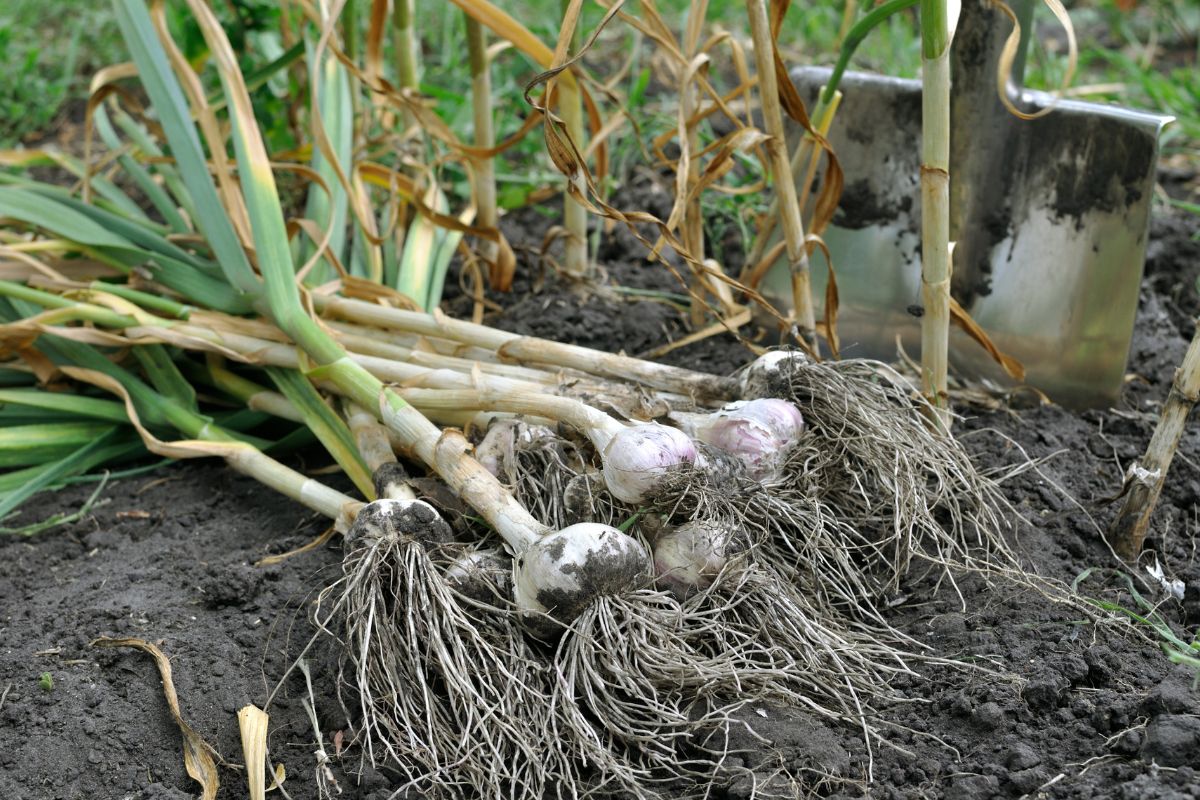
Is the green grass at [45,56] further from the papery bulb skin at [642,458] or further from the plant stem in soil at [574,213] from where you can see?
the papery bulb skin at [642,458]

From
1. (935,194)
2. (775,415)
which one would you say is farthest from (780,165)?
(775,415)

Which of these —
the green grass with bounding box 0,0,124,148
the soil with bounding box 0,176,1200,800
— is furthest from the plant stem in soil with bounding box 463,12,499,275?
the green grass with bounding box 0,0,124,148

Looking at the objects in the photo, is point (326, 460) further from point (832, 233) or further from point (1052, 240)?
point (1052, 240)

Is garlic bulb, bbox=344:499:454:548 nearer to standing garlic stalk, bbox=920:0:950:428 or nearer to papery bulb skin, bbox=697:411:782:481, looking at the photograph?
papery bulb skin, bbox=697:411:782:481

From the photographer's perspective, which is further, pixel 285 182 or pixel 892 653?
pixel 285 182

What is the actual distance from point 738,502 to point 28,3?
3458 mm

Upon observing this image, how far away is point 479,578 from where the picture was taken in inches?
48.6

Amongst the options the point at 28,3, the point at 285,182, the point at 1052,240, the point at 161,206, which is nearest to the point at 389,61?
the point at 285,182

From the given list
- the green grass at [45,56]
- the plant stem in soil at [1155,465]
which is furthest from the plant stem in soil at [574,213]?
the green grass at [45,56]

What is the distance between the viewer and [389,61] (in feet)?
10.2

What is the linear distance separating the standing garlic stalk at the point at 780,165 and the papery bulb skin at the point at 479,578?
2.14 ft

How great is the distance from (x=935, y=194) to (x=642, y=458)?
51 centimetres

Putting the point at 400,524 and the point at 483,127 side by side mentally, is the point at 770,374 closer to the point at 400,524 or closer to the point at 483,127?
the point at 400,524

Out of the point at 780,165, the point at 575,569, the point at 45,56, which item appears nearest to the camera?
the point at 575,569
